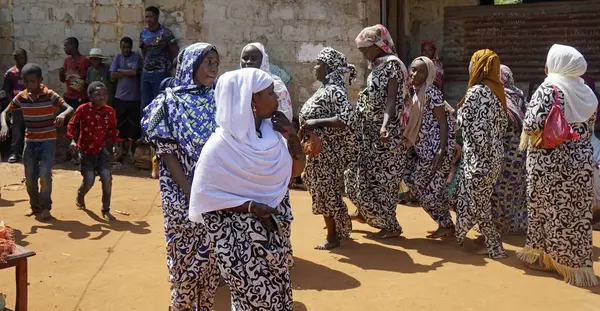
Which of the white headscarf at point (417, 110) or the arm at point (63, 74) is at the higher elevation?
the arm at point (63, 74)

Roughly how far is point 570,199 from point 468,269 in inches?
41.4

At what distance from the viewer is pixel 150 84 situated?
10.5 meters

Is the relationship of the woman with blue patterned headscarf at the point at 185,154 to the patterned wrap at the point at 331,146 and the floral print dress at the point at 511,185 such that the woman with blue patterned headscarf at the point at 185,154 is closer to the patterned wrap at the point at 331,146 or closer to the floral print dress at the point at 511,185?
the patterned wrap at the point at 331,146

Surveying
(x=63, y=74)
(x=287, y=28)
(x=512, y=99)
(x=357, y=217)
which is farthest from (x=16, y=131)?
(x=512, y=99)

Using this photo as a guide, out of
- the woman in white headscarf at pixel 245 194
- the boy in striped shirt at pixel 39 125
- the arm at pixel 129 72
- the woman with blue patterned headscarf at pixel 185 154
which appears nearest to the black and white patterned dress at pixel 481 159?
the woman with blue patterned headscarf at pixel 185 154

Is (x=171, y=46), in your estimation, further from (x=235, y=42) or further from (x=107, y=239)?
(x=107, y=239)

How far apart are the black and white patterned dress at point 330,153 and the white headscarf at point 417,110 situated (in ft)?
2.14

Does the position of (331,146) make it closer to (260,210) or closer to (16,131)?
(260,210)

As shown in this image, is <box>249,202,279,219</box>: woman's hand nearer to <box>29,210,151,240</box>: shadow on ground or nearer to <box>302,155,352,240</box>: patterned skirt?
<box>302,155,352,240</box>: patterned skirt

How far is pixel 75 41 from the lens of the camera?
1099 centimetres

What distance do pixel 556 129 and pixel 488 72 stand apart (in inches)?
36.0

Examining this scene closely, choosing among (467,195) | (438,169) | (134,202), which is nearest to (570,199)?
(467,195)

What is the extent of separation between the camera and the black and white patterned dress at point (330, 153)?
6.02 meters

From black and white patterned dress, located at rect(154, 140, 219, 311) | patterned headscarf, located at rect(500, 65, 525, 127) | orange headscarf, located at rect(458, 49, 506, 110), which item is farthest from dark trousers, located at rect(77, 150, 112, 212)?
patterned headscarf, located at rect(500, 65, 525, 127)
